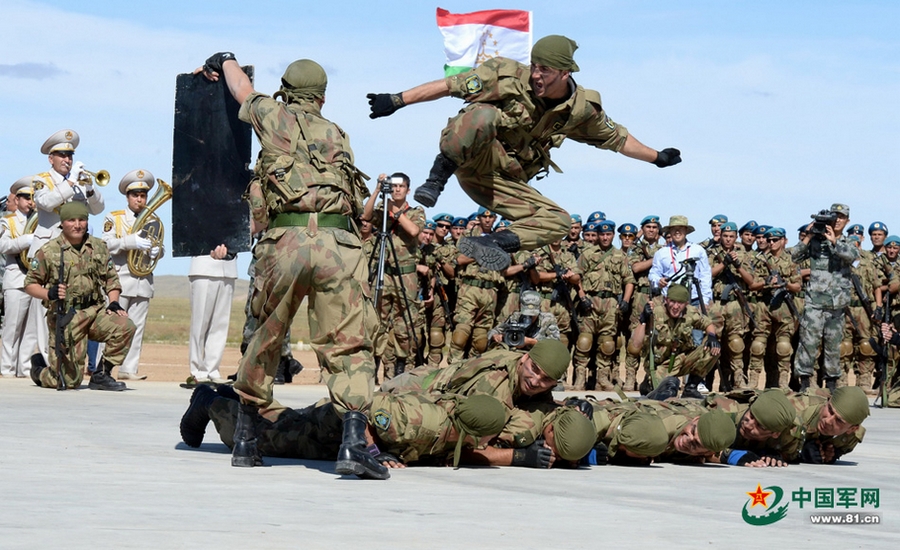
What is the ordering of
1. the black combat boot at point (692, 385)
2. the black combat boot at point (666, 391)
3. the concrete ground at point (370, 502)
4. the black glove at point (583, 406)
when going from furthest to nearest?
1. the black combat boot at point (692, 385)
2. the black combat boot at point (666, 391)
3. the black glove at point (583, 406)
4. the concrete ground at point (370, 502)

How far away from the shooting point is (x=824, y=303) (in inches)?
607

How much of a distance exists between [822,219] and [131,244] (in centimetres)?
770

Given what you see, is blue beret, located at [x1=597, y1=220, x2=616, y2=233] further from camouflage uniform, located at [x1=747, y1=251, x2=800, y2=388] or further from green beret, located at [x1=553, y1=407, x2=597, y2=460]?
green beret, located at [x1=553, y1=407, x2=597, y2=460]

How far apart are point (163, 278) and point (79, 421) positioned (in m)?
162

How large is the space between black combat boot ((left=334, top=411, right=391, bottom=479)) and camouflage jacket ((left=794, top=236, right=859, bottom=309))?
9.66 m

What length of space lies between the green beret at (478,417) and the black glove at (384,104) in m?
1.85

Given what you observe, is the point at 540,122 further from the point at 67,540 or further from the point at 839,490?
the point at 67,540

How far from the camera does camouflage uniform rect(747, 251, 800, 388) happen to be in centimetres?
1788

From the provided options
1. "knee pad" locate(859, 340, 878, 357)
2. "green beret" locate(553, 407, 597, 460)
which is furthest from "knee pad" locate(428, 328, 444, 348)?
"green beret" locate(553, 407, 597, 460)

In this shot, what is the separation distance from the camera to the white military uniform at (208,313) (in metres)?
14.4

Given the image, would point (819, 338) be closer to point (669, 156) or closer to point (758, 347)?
point (758, 347)

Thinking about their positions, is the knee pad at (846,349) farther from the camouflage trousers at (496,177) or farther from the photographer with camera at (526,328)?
the camouflage trousers at (496,177)

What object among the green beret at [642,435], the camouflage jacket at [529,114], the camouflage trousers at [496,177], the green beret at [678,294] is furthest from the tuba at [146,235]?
the green beret at [642,435]

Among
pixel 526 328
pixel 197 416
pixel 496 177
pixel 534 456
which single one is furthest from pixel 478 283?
pixel 534 456
